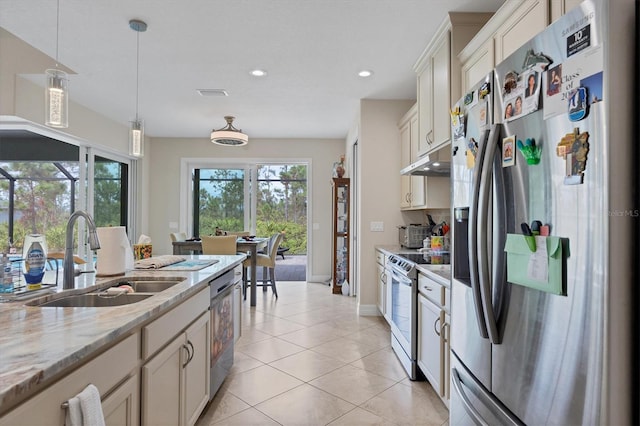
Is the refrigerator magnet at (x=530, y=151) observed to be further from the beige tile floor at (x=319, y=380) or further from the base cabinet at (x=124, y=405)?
the beige tile floor at (x=319, y=380)

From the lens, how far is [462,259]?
1683 mm

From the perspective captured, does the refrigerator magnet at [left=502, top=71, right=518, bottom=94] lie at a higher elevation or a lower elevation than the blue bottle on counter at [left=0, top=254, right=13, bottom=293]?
higher

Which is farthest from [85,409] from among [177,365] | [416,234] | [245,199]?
[245,199]

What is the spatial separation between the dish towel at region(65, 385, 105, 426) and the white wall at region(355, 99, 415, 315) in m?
3.61

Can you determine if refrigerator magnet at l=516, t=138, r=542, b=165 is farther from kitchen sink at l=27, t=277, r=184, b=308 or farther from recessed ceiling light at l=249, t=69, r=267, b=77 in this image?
recessed ceiling light at l=249, t=69, r=267, b=77

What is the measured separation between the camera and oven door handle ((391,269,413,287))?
2706 millimetres

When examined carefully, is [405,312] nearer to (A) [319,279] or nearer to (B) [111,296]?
(B) [111,296]

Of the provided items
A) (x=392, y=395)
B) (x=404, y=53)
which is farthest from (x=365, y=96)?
(x=392, y=395)

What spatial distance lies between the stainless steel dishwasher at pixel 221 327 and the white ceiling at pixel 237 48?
6.34 feet

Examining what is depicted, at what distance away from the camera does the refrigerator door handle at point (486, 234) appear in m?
1.23

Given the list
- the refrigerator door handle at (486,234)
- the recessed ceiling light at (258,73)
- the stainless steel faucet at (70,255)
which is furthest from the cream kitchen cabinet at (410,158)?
the stainless steel faucet at (70,255)

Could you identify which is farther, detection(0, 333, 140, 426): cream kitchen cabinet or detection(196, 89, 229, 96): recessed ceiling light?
detection(196, 89, 229, 96): recessed ceiling light

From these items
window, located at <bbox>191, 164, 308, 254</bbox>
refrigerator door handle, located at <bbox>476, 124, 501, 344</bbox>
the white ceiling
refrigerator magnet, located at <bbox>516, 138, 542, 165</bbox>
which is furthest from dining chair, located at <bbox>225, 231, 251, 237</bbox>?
refrigerator magnet, located at <bbox>516, 138, 542, 165</bbox>

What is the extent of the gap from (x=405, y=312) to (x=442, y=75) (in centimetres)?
194
